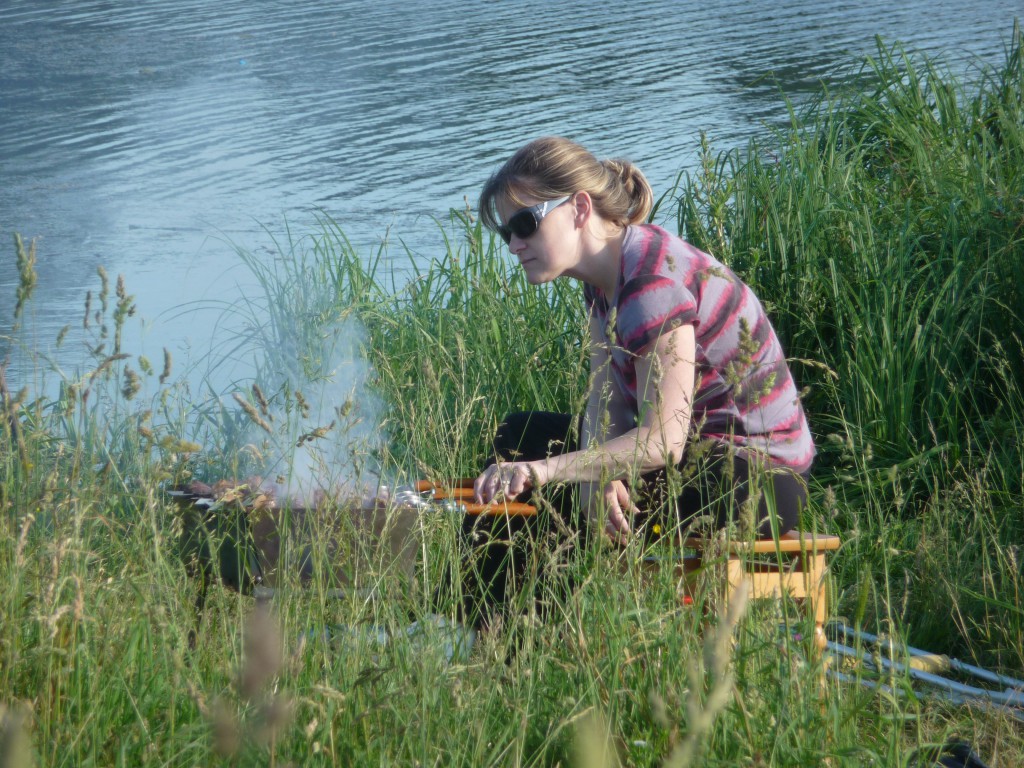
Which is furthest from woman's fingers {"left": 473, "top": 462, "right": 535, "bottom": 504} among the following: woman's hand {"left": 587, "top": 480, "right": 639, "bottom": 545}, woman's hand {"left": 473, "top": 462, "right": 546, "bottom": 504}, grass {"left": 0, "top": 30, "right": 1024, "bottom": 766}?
woman's hand {"left": 587, "top": 480, "right": 639, "bottom": 545}

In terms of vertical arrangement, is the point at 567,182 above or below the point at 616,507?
above

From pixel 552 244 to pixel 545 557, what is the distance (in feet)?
2.71

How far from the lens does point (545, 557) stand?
2.53m

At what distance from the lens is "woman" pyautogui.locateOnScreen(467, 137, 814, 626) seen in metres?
2.48

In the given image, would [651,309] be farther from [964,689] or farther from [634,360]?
[964,689]

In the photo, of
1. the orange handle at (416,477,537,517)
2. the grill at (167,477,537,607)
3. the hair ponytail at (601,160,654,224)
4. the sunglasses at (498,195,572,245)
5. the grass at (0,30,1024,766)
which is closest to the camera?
the grass at (0,30,1024,766)

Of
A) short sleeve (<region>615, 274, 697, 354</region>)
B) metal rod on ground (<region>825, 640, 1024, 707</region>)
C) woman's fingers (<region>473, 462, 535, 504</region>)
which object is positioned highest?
short sleeve (<region>615, 274, 697, 354</region>)

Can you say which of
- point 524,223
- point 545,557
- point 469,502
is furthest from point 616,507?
point 524,223

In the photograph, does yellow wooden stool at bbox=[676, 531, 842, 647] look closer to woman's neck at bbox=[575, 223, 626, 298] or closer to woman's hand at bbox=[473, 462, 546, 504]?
woman's hand at bbox=[473, 462, 546, 504]

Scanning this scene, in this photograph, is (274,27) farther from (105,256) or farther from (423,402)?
(423,402)

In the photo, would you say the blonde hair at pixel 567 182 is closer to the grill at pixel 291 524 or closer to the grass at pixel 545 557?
the grass at pixel 545 557

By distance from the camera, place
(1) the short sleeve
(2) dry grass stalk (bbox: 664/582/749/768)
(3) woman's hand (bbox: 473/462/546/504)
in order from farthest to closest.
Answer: (1) the short sleeve → (3) woman's hand (bbox: 473/462/546/504) → (2) dry grass stalk (bbox: 664/582/749/768)

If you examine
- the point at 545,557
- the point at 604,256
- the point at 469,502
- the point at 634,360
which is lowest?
the point at 545,557

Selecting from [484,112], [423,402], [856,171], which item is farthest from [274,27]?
[423,402]
